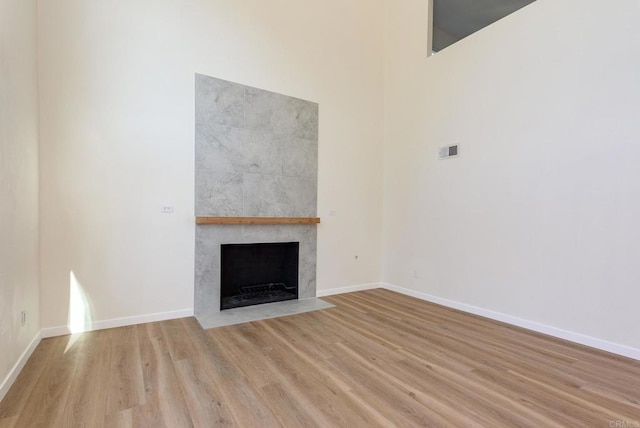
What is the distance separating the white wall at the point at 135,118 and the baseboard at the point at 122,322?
52 mm

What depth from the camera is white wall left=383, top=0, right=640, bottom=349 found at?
2.68 m

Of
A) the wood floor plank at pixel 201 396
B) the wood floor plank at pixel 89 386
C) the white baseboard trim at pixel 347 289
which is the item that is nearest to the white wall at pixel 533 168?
the white baseboard trim at pixel 347 289

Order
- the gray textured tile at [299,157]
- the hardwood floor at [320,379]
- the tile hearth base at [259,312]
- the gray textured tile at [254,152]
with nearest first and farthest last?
the hardwood floor at [320,379] < the tile hearth base at [259,312] < the gray textured tile at [254,152] < the gray textured tile at [299,157]

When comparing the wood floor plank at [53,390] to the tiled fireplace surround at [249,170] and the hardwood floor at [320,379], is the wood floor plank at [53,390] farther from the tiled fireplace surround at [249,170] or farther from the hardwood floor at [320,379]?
the tiled fireplace surround at [249,170]

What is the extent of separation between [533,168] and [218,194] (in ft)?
11.6

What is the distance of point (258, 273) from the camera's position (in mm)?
4367

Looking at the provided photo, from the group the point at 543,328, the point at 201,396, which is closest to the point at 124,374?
the point at 201,396

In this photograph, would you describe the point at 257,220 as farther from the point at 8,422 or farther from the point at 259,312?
the point at 8,422

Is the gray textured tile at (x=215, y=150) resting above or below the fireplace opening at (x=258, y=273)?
above

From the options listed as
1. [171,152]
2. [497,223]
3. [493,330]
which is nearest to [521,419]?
[493,330]

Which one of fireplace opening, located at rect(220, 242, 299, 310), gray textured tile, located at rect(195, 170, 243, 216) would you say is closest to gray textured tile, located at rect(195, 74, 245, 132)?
gray textured tile, located at rect(195, 170, 243, 216)

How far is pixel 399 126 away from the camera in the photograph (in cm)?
487

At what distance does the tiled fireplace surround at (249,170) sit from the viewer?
364 cm

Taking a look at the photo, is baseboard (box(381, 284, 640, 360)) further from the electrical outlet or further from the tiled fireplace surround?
the electrical outlet
